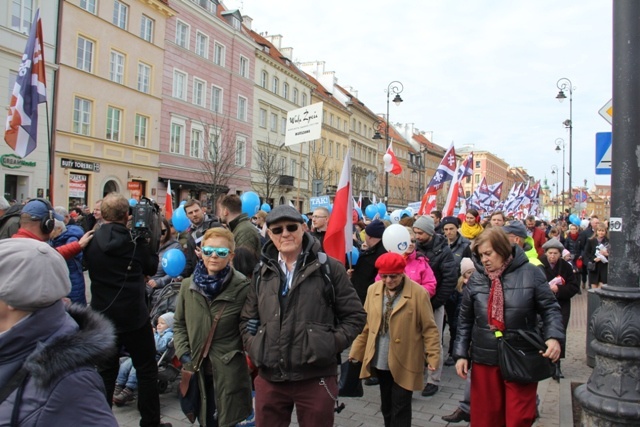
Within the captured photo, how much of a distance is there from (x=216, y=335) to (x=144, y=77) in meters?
28.1

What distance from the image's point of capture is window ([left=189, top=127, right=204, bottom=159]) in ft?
107

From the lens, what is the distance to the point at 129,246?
165 inches

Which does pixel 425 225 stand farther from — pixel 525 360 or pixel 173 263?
pixel 173 263

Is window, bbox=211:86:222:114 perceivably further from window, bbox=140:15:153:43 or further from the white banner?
the white banner

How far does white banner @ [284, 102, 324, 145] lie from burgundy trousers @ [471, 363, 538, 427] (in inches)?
323

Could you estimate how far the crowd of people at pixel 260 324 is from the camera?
5.70 feet

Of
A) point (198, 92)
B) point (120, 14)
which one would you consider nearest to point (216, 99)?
point (198, 92)

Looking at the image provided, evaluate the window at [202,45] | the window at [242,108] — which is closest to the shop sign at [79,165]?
the window at [202,45]

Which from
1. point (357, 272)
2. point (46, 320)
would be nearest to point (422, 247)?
point (357, 272)

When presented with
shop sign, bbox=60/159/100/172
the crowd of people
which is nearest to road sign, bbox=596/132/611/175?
the crowd of people

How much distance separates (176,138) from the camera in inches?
1238

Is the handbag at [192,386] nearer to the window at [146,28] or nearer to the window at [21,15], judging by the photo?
the window at [21,15]

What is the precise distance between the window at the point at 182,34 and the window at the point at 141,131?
5659mm

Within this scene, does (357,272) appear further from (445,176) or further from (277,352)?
(445,176)
